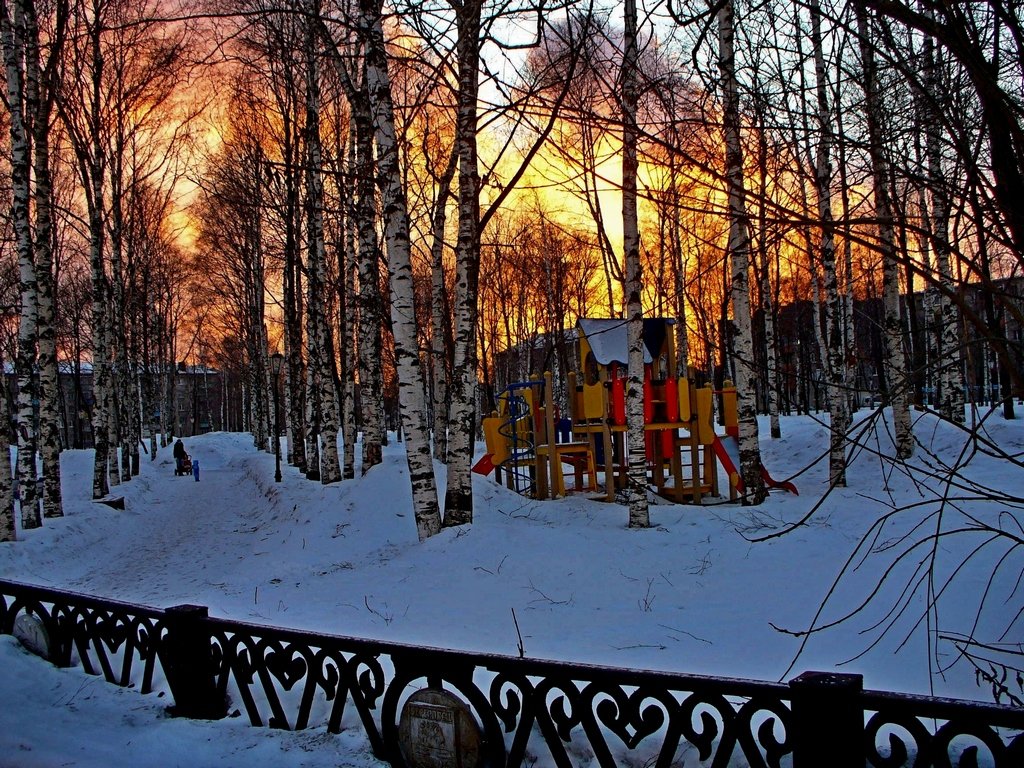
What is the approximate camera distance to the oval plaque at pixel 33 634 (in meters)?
5.70

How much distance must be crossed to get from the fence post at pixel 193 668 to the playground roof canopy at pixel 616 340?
9.01 meters

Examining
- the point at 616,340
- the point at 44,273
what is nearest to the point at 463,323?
the point at 616,340

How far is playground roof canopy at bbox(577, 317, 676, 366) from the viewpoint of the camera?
13641 millimetres

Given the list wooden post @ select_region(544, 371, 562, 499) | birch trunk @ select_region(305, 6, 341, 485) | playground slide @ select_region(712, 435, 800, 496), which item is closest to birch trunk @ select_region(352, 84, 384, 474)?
birch trunk @ select_region(305, 6, 341, 485)

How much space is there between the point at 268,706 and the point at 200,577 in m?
6.62

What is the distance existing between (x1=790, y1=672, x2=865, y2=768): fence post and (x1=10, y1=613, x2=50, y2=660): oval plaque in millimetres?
5426

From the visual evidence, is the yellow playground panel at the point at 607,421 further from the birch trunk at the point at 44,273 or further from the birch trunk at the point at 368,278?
the birch trunk at the point at 44,273

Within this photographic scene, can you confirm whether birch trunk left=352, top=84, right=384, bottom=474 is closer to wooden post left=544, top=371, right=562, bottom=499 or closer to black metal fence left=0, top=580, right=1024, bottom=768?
wooden post left=544, top=371, right=562, bottom=499

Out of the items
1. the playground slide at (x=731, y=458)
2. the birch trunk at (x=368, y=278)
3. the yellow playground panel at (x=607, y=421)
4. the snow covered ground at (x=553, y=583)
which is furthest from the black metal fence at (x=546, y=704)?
the playground slide at (x=731, y=458)

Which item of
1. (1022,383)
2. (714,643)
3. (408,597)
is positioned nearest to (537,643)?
(714,643)

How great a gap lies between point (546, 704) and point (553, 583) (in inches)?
157

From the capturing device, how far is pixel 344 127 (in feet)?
68.8

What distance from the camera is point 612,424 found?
12648mm

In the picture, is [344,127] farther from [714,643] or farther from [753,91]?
[753,91]
